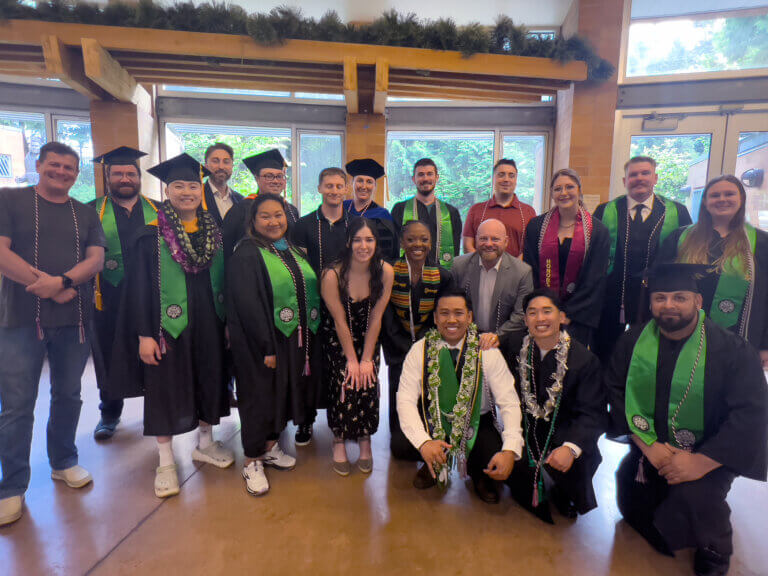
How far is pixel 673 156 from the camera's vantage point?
5328 mm

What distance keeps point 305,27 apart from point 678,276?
419 cm

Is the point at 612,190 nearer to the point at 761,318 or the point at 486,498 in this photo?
the point at 761,318

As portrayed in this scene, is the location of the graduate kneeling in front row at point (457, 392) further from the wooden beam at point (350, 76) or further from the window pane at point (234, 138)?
the window pane at point (234, 138)

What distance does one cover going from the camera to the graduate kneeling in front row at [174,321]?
7.47ft

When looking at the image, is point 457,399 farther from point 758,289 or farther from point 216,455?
point 758,289

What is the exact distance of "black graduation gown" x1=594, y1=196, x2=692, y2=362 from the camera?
2867mm

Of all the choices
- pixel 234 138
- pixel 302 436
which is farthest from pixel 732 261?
pixel 234 138

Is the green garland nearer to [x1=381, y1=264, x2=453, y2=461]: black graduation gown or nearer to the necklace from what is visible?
the necklace

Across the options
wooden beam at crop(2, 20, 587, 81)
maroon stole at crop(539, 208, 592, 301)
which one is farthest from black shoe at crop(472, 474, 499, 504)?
wooden beam at crop(2, 20, 587, 81)

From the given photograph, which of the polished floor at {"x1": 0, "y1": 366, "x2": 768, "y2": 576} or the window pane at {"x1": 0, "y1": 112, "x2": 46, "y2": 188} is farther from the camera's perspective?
the window pane at {"x1": 0, "y1": 112, "x2": 46, "y2": 188}

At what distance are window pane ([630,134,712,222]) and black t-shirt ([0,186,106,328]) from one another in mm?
5957


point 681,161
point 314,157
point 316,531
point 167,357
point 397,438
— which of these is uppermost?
point 314,157

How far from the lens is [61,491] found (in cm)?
232

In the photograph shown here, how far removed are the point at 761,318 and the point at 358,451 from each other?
254 centimetres
